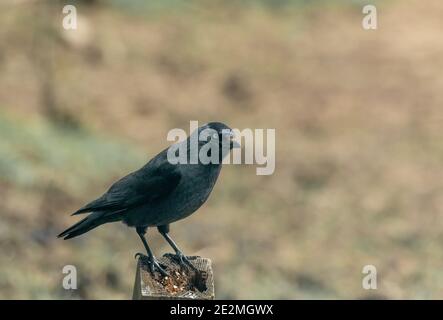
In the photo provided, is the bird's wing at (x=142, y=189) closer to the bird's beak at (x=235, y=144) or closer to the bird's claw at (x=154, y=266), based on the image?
the bird's claw at (x=154, y=266)

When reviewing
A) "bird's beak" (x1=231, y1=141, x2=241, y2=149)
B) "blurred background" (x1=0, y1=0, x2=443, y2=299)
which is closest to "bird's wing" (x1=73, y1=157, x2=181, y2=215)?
"bird's beak" (x1=231, y1=141, x2=241, y2=149)

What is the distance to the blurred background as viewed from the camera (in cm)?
890

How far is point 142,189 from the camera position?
5062mm

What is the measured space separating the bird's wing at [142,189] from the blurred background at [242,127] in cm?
304

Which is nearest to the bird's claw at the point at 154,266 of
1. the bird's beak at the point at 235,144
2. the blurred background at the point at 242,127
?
the bird's beak at the point at 235,144

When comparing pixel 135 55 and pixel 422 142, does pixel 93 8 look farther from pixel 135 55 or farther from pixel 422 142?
pixel 422 142

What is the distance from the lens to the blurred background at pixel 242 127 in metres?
8.90

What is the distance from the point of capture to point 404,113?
12.7 metres

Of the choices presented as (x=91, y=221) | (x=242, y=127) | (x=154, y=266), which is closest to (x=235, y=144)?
(x=154, y=266)

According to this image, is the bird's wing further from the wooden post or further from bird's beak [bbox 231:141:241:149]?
bird's beak [bbox 231:141:241:149]

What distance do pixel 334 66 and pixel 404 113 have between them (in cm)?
159

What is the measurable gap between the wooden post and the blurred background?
3.09 meters

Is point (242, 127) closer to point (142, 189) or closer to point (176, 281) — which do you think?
point (142, 189)
